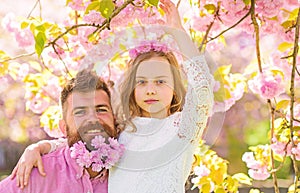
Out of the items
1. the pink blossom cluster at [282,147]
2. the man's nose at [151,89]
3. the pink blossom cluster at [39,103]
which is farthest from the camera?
the pink blossom cluster at [39,103]

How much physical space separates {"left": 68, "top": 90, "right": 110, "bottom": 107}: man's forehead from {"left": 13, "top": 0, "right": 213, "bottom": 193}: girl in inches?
2.5

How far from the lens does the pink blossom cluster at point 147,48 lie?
2.09 meters

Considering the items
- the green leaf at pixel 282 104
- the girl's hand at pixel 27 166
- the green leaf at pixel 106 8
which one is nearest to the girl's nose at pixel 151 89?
the green leaf at pixel 106 8

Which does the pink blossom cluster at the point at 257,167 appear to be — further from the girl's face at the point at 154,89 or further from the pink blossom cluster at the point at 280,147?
the girl's face at the point at 154,89

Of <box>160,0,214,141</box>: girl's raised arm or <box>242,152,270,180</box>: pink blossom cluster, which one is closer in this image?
<box>160,0,214,141</box>: girl's raised arm

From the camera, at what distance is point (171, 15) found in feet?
7.23

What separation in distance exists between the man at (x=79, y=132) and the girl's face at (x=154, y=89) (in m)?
0.12

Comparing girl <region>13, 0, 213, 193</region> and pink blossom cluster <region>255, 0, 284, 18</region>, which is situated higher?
pink blossom cluster <region>255, 0, 284, 18</region>

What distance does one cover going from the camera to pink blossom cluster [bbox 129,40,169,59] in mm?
2093

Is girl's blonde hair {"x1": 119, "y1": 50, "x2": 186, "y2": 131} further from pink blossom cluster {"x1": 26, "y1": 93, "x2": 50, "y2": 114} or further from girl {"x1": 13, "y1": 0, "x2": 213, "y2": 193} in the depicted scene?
pink blossom cluster {"x1": 26, "y1": 93, "x2": 50, "y2": 114}

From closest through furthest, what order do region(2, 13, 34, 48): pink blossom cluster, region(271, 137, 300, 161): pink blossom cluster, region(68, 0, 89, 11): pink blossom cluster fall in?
region(68, 0, 89, 11): pink blossom cluster < region(271, 137, 300, 161): pink blossom cluster < region(2, 13, 34, 48): pink blossom cluster

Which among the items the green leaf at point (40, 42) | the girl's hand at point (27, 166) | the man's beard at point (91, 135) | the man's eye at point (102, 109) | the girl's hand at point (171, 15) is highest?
the girl's hand at point (171, 15)


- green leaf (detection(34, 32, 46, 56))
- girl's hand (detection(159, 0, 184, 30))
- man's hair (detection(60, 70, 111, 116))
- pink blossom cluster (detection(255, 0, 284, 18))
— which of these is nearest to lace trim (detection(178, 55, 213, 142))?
girl's hand (detection(159, 0, 184, 30))

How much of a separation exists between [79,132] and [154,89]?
A: 261 millimetres
